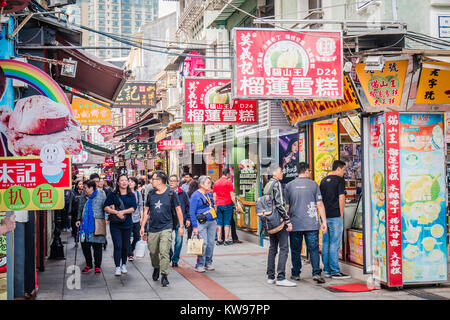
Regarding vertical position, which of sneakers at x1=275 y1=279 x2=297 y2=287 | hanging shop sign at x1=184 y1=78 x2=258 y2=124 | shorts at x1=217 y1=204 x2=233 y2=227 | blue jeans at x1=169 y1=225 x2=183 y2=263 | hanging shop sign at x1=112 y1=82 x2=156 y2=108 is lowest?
sneakers at x1=275 y1=279 x2=297 y2=287

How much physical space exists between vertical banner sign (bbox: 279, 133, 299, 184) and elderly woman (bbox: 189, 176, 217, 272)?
14.4 ft

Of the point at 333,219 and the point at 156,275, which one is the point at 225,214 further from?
the point at 333,219

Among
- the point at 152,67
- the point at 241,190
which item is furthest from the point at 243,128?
the point at 152,67

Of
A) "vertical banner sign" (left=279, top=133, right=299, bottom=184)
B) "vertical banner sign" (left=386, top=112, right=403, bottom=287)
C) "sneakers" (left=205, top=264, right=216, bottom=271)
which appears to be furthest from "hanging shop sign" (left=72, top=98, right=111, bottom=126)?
"vertical banner sign" (left=386, top=112, right=403, bottom=287)

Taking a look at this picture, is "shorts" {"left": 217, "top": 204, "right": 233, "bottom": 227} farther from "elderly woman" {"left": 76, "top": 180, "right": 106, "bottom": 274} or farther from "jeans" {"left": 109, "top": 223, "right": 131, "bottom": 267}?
"elderly woman" {"left": 76, "top": 180, "right": 106, "bottom": 274}

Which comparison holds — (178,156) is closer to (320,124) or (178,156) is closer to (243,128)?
(243,128)

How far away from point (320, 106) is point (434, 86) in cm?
250

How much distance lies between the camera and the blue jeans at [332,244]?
10.3m

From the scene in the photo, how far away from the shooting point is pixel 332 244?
1034 cm

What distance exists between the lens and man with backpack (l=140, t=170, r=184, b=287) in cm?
990

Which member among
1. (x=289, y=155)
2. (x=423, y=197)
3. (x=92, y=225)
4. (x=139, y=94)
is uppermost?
(x=139, y=94)

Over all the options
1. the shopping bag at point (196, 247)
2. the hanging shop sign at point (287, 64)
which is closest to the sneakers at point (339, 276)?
the shopping bag at point (196, 247)

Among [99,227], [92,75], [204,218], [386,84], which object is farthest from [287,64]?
[92,75]

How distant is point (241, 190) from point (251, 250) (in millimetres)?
4171
